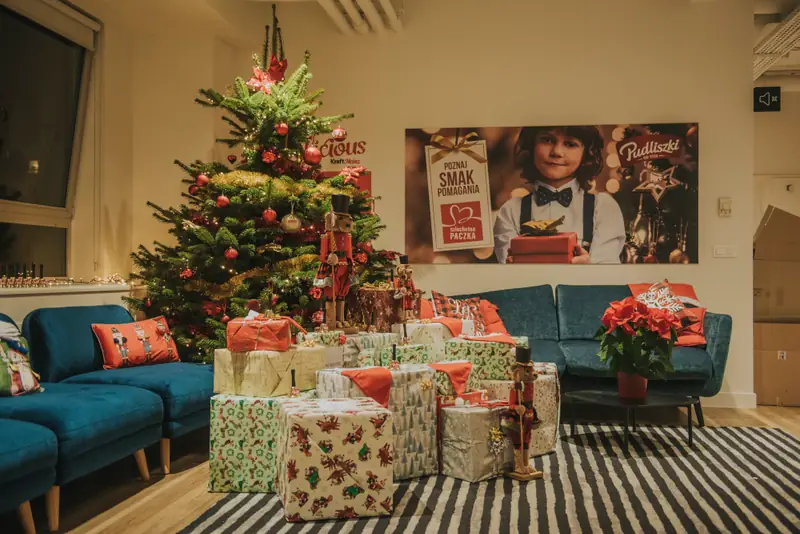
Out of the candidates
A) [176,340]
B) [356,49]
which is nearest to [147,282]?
[176,340]

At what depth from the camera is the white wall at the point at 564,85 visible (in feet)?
18.2

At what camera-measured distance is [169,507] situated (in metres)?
3.01

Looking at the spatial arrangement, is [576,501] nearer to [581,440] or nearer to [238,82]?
[581,440]

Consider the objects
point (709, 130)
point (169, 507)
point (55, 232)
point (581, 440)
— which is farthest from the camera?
point (709, 130)

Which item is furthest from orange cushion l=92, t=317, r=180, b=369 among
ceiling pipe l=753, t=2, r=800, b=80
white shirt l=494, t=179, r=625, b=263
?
ceiling pipe l=753, t=2, r=800, b=80

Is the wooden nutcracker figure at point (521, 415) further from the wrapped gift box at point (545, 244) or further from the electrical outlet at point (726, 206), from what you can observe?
the electrical outlet at point (726, 206)

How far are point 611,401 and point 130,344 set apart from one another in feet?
8.98

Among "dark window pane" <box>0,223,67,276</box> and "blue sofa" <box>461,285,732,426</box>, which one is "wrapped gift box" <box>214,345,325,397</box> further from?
"blue sofa" <box>461,285,732,426</box>

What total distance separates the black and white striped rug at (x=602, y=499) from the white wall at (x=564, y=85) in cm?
192

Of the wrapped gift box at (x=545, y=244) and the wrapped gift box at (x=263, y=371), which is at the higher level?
the wrapped gift box at (x=545, y=244)

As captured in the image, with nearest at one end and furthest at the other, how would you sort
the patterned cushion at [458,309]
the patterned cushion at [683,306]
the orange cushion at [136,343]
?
the orange cushion at [136,343], the patterned cushion at [683,306], the patterned cushion at [458,309]

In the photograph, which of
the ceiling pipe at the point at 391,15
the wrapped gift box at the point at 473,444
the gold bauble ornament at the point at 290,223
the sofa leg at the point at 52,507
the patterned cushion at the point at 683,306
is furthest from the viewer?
the ceiling pipe at the point at 391,15

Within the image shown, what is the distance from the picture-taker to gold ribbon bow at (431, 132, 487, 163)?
19.0ft

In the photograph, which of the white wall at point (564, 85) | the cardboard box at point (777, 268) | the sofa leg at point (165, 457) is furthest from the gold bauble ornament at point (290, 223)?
the cardboard box at point (777, 268)
